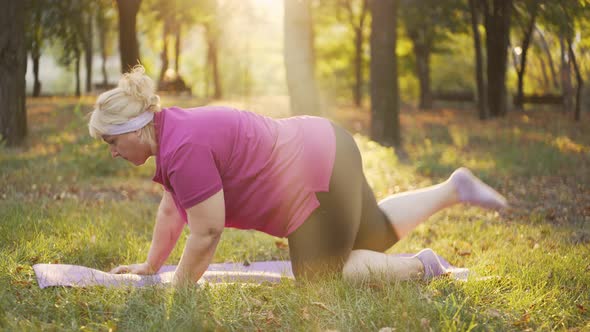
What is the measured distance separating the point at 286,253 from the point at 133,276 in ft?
4.94

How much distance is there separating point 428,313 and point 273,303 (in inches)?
33.8

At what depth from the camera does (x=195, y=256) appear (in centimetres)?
301

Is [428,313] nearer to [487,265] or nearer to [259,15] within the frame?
[487,265]

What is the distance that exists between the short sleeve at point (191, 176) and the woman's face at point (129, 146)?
0.91 ft

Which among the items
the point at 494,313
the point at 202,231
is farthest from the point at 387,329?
the point at 202,231

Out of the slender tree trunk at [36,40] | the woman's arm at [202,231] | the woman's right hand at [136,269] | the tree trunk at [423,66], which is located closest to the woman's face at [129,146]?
the woman's arm at [202,231]

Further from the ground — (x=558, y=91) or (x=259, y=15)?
(x=259, y=15)

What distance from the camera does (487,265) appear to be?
13.3ft

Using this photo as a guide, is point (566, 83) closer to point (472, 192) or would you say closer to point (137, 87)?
point (472, 192)

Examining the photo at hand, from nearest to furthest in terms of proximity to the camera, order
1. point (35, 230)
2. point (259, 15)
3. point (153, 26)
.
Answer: point (35, 230) < point (153, 26) < point (259, 15)

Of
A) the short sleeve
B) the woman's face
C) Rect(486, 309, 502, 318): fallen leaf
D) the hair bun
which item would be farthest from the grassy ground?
the hair bun

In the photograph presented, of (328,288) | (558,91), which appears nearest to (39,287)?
(328,288)

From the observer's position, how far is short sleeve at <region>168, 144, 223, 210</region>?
285cm

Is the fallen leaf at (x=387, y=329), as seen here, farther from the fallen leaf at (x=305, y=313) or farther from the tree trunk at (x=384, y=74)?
the tree trunk at (x=384, y=74)
